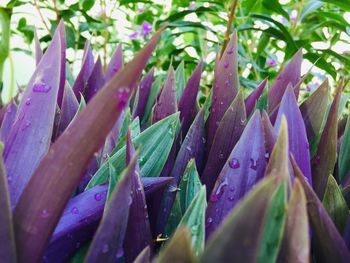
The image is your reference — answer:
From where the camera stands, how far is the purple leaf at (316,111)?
483mm

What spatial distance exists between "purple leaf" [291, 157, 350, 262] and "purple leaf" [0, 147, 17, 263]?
175mm

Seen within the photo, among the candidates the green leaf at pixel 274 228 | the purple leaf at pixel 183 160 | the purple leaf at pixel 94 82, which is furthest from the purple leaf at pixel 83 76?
the green leaf at pixel 274 228

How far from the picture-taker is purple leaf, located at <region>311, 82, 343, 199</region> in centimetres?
41

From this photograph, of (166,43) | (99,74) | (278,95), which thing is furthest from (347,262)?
(166,43)

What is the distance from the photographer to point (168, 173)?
17.5 inches

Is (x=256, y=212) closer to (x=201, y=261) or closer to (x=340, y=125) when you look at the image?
(x=201, y=261)

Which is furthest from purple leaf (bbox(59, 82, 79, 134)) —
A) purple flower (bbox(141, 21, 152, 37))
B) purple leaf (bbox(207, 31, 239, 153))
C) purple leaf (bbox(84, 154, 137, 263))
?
purple flower (bbox(141, 21, 152, 37))

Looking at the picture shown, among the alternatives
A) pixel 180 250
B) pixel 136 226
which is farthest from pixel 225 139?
pixel 180 250

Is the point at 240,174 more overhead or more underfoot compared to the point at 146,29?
more underfoot

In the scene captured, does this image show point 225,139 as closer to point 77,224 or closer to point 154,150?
point 154,150

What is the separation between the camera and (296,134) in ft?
1.29

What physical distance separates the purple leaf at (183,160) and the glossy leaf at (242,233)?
212mm

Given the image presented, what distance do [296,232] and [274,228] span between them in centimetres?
1

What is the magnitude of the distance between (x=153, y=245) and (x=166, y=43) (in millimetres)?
1274
